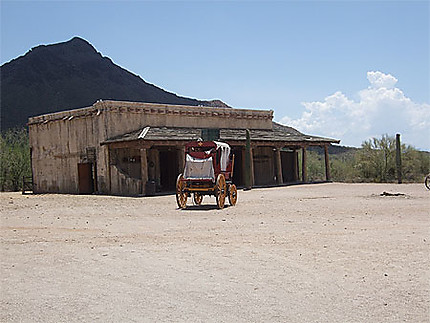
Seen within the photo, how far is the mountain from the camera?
70.5 meters

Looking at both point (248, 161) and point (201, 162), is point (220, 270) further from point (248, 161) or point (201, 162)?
point (248, 161)

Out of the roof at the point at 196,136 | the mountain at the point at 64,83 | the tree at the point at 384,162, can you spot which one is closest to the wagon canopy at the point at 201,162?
the roof at the point at 196,136

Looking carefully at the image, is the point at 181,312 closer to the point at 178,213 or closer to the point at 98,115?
the point at 178,213

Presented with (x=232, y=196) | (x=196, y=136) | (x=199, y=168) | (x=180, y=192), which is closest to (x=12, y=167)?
(x=196, y=136)

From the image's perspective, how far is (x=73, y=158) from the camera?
27.9 meters

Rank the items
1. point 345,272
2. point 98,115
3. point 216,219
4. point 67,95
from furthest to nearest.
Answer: point 67,95, point 98,115, point 216,219, point 345,272

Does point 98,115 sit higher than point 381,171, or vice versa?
point 98,115

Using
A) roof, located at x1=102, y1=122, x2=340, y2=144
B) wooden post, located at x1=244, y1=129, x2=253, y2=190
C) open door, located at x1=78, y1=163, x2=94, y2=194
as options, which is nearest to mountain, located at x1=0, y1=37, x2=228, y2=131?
open door, located at x1=78, y1=163, x2=94, y2=194

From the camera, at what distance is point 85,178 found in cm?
2778

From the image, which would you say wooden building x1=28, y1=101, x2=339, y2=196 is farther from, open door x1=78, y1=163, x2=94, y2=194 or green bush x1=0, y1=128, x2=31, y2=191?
green bush x1=0, y1=128, x2=31, y2=191

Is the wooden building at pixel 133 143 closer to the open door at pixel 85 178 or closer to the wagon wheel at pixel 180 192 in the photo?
the open door at pixel 85 178

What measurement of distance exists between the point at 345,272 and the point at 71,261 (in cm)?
392

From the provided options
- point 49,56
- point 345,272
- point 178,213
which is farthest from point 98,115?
point 49,56

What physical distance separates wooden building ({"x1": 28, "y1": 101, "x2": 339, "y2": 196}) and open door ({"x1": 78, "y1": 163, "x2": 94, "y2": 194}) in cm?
5
